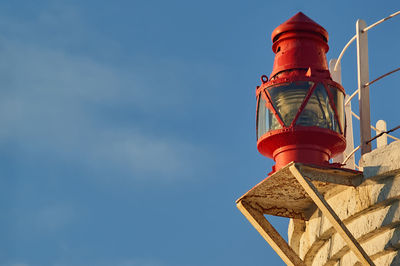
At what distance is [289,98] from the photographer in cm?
934

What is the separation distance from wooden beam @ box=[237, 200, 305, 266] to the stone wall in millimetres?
320

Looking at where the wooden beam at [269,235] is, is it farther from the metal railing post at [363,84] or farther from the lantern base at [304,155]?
the metal railing post at [363,84]

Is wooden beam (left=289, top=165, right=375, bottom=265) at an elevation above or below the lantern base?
below

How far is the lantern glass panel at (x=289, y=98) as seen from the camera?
9.26 m

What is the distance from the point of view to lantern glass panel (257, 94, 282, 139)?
936cm

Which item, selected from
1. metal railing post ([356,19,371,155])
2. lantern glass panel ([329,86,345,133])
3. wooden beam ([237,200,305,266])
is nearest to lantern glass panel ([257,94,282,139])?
lantern glass panel ([329,86,345,133])

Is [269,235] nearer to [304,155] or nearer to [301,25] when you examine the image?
[304,155]

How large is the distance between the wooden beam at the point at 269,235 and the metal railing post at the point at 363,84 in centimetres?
134

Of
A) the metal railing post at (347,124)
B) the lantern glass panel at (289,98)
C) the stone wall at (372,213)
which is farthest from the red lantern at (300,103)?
the metal railing post at (347,124)

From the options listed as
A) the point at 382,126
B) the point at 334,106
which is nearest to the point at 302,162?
the point at 334,106

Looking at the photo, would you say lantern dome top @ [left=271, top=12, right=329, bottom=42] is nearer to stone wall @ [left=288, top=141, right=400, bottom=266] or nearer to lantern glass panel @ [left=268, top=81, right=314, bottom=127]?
lantern glass panel @ [left=268, top=81, right=314, bottom=127]

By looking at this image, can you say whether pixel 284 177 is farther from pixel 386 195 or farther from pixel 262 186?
pixel 386 195

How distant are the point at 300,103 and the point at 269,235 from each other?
1.52 m

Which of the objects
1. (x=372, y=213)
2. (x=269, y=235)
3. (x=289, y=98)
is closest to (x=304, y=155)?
(x=289, y=98)
